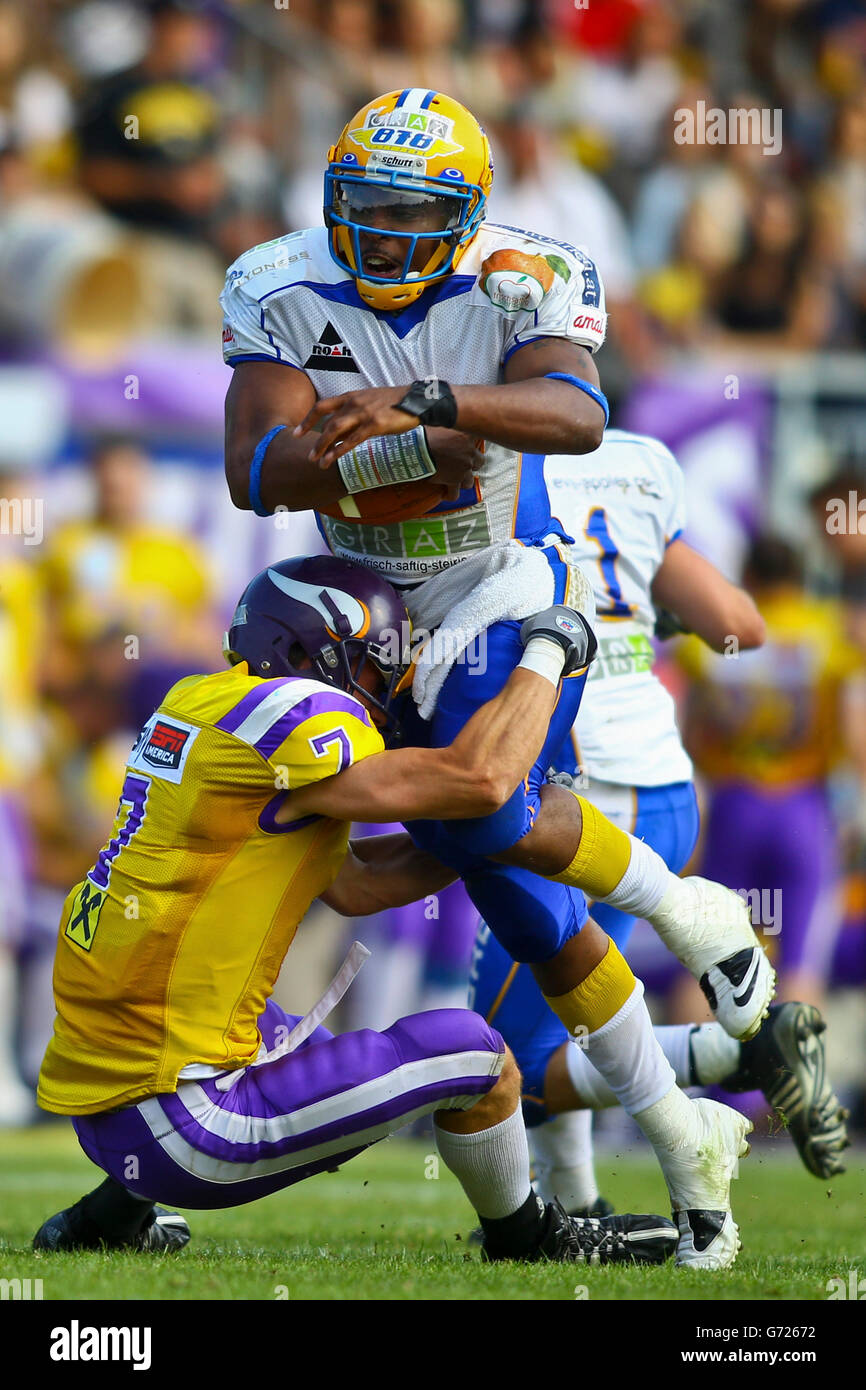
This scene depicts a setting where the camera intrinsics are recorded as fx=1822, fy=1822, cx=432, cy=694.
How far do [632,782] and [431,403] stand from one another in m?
1.79

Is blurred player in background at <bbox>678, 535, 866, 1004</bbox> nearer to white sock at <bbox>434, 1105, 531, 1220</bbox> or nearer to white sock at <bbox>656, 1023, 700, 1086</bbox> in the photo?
white sock at <bbox>656, 1023, 700, 1086</bbox>

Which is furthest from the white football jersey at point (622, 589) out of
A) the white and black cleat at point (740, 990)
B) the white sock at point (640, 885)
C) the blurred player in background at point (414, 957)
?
the blurred player in background at point (414, 957)

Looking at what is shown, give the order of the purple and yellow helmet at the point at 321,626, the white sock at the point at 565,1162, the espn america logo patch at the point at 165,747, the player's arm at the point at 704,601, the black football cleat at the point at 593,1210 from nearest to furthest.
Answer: the espn america logo patch at the point at 165,747 → the purple and yellow helmet at the point at 321,626 → the black football cleat at the point at 593,1210 → the white sock at the point at 565,1162 → the player's arm at the point at 704,601

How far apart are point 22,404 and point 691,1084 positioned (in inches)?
216

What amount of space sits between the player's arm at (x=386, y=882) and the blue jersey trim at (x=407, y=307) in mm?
1370

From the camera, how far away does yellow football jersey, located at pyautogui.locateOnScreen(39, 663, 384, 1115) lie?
156 inches

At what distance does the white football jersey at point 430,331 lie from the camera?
173 inches

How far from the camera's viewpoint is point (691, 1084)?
527 cm

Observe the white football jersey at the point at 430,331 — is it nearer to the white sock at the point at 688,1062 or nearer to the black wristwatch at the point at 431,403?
the black wristwatch at the point at 431,403

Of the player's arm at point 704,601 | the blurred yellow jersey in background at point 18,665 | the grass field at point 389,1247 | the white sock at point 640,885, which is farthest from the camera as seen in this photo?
the blurred yellow jersey in background at point 18,665

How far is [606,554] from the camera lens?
541cm

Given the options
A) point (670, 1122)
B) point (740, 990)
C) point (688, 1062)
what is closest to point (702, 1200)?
point (670, 1122)

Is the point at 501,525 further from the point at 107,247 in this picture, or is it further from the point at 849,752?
the point at 107,247

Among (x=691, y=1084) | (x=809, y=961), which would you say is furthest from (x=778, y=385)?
(x=691, y=1084)
